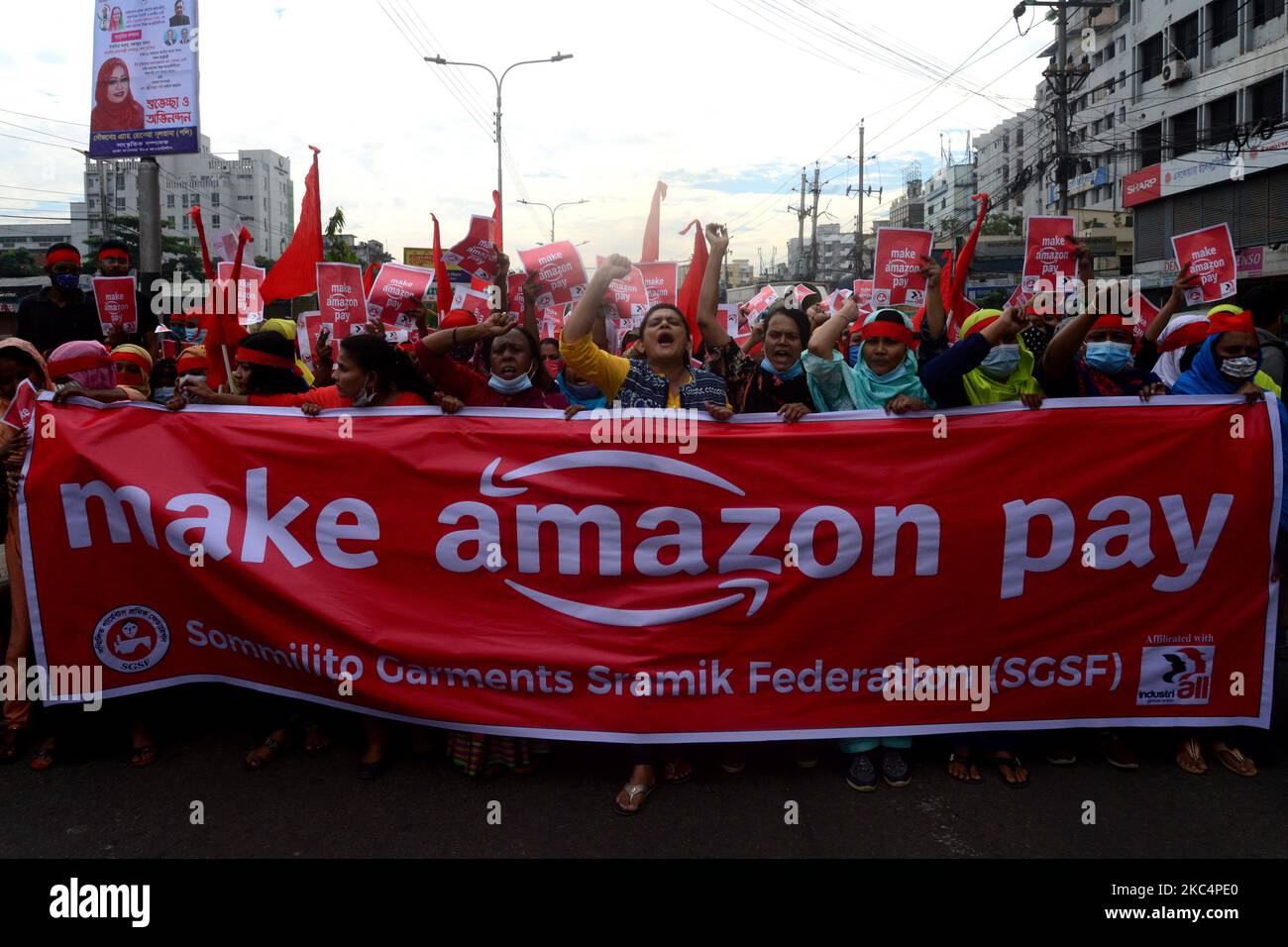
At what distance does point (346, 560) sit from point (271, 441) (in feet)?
2.03

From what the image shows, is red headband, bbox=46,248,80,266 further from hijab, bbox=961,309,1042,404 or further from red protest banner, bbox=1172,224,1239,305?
red protest banner, bbox=1172,224,1239,305

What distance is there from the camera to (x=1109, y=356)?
15.1 feet

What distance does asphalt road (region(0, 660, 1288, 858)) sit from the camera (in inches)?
122

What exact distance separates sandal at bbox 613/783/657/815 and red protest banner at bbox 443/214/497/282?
359 centimetres

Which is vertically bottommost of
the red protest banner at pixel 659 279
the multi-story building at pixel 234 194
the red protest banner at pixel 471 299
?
the red protest banner at pixel 471 299

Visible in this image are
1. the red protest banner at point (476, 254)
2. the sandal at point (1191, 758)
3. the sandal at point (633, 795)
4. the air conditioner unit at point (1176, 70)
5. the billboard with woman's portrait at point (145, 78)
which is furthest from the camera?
the air conditioner unit at point (1176, 70)

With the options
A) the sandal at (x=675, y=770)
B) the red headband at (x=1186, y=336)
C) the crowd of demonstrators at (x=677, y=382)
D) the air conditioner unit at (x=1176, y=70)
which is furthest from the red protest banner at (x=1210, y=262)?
the air conditioner unit at (x=1176, y=70)

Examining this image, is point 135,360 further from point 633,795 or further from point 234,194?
point 234,194

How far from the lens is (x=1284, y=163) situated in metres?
21.4

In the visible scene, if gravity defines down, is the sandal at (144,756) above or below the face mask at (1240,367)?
below

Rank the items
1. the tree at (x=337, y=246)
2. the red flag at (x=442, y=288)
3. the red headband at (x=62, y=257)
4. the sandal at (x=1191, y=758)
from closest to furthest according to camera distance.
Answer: the sandal at (x=1191, y=758)
the red flag at (x=442, y=288)
the red headband at (x=62, y=257)
the tree at (x=337, y=246)

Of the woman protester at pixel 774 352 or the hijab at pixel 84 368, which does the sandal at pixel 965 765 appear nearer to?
the woman protester at pixel 774 352

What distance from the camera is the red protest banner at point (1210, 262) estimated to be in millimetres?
5371

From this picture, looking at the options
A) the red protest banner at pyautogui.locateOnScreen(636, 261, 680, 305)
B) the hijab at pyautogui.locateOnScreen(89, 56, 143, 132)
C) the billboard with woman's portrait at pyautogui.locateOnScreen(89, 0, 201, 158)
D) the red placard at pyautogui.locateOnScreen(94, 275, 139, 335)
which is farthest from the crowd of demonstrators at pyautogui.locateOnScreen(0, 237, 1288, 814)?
the hijab at pyautogui.locateOnScreen(89, 56, 143, 132)
